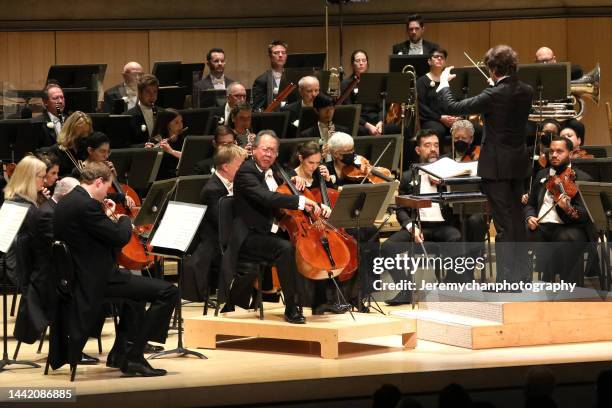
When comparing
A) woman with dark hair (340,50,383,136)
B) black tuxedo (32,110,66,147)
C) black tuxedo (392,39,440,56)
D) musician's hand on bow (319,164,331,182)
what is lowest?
musician's hand on bow (319,164,331,182)

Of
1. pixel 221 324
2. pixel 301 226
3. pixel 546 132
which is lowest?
pixel 221 324

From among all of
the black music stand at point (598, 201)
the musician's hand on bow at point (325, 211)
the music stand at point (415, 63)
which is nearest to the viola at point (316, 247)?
the musician's hand on bow at point (325, 211)

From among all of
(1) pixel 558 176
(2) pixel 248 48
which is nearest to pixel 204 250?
(1) pixel 558 176

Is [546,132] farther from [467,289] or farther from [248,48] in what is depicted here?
[248,48]

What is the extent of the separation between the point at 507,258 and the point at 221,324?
1.55 metres

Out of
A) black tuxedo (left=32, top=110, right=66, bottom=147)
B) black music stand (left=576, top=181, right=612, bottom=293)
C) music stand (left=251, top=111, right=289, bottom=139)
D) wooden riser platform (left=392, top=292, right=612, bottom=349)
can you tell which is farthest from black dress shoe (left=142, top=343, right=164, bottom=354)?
black music stand (left=576, top=181, right=612, bottom=293)

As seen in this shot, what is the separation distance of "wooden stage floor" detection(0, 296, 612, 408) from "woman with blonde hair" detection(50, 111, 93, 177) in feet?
4.72

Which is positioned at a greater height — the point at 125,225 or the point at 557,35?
the point at 557,35

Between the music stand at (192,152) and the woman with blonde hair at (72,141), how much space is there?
66 centimetres

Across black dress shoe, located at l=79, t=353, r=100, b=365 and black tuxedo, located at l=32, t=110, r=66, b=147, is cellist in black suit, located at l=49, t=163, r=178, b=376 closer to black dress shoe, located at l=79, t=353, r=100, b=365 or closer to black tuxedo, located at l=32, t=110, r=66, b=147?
black dress shoe, located at l=79, t=353, r=100, b=365

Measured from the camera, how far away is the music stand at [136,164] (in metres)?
7.53

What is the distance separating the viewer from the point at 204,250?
24.2ft

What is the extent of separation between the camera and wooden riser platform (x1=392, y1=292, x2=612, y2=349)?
6375mm

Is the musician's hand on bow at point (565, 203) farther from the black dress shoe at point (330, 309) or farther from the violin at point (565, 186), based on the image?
the black dress shoe at point (330, 309)
